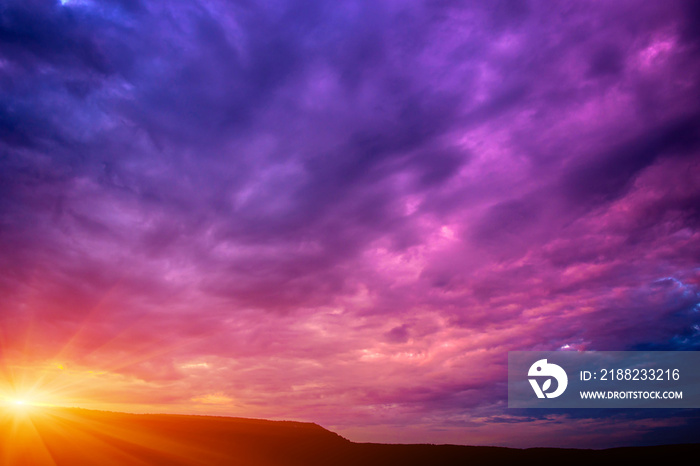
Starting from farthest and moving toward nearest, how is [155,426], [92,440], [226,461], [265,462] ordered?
1. [155,426]
2. [265,462]
3. [226,461]
4. [92,440]

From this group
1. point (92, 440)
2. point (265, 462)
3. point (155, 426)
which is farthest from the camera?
point (155, 426)

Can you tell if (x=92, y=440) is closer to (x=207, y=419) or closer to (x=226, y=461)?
(x=226, y=461)

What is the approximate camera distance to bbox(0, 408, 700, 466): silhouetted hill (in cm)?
7319

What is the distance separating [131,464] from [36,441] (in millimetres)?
17078

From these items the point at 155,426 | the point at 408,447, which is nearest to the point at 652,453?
the point at 408,447

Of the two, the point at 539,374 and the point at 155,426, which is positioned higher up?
the point at 539,374

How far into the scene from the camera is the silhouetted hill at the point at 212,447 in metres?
73.2

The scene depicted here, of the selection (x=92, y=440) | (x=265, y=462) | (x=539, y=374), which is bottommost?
(x=265, y=462)

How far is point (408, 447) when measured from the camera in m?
116

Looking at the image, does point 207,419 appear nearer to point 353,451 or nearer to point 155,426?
point 155,426

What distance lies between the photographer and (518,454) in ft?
349

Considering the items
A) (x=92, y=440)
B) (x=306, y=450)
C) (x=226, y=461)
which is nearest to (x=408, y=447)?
(x=306, y=450)

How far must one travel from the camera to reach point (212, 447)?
10100cm

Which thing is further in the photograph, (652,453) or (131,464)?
(652,453)
